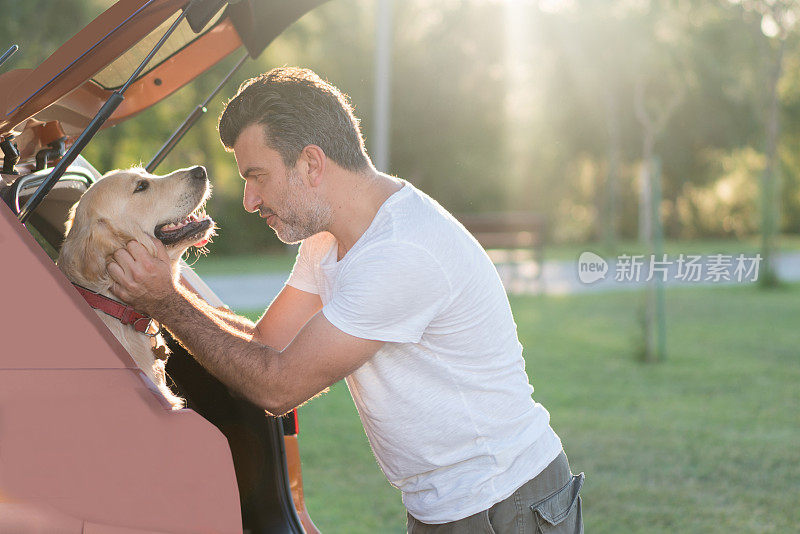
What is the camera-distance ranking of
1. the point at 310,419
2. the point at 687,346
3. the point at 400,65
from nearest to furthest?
the point at 310,419 → the point at 687,346 → the point at 400,65

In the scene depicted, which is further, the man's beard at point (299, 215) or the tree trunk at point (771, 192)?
the tree trunk at point (771, 192)

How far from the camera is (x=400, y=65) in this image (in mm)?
Answer: 26797

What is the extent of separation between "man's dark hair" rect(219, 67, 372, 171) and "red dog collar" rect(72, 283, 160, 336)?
521mm

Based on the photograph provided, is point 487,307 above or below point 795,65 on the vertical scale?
above

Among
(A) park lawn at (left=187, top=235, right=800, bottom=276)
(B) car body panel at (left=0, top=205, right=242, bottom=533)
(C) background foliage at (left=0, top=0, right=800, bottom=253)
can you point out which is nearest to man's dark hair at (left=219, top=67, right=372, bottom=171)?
(B) car body panel at (left=0, top=205, right=242, bottom=533)

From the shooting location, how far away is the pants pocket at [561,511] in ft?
7.98

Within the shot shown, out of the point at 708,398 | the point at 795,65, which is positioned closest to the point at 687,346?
the point at 708,398

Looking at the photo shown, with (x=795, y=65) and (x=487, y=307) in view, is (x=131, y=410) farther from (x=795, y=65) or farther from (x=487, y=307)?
(x=795, y=65)

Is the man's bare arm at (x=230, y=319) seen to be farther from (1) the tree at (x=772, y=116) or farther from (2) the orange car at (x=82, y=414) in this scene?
(1) the tree at (x=772, y=116)

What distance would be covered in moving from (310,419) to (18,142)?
4632 mm

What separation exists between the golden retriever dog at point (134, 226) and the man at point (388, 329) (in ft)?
0.35

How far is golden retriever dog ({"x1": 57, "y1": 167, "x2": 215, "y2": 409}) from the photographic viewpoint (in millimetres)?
2326

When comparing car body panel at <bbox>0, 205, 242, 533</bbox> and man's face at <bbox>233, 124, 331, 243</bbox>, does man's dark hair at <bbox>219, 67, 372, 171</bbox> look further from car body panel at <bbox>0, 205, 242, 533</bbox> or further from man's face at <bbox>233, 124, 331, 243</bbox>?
car body panel at <bbox>0, 205, 242, 533</bbox>

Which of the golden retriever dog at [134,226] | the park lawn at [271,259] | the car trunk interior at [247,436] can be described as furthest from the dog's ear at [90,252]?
the park lawn at [271,259]
